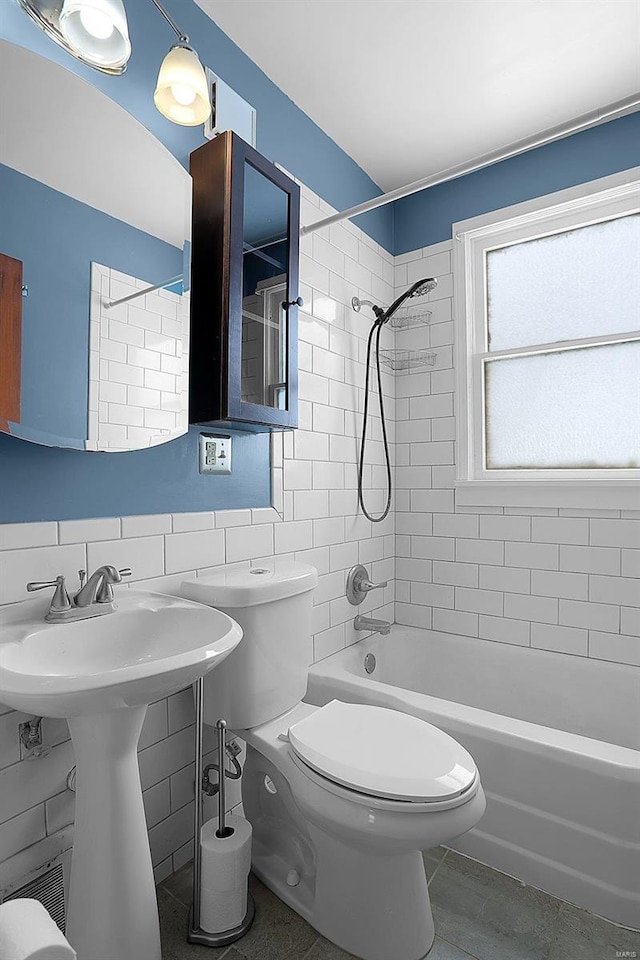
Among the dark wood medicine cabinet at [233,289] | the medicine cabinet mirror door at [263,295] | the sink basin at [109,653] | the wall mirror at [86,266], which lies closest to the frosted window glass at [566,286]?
the medicine cabinet mirror door at [263,295]

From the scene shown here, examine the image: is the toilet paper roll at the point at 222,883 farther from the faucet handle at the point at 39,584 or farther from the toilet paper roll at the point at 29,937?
the toilet paper roll at the point at 29,937

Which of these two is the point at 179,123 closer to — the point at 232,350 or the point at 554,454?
the point at 232,350

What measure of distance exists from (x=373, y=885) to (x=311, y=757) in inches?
14.9

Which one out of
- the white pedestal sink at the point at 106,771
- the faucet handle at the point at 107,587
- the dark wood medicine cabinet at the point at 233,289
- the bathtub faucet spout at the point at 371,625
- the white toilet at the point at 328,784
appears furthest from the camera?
the bathtub faucet spout at the point at 371,625

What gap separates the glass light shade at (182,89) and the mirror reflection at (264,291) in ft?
0.74

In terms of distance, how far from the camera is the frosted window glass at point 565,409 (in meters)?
2.34

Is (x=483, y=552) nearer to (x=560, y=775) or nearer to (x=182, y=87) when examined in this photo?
(x=560, y=775)

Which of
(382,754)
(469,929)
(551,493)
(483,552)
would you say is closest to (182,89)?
(382,754)

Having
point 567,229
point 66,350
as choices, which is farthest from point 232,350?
point 567,229

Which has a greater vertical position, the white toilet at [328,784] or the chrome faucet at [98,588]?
the chrome faucet at [98,588]

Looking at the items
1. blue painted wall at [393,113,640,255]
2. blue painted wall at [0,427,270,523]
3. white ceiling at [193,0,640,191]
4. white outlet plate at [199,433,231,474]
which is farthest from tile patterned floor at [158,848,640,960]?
white ceiling at [193,0,640,191]

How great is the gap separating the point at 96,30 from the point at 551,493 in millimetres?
2220

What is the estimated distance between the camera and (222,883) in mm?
1441

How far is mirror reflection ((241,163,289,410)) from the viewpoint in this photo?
1.77 m
